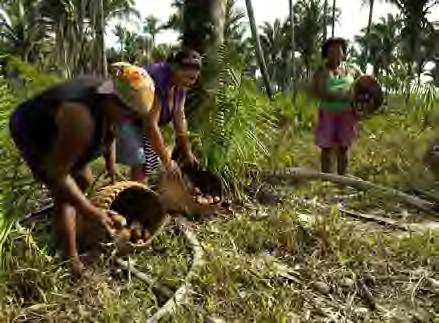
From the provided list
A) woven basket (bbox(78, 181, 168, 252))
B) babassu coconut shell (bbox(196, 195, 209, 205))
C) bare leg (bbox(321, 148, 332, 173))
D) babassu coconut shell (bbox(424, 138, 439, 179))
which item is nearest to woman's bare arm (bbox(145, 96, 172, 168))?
woven basket (bbox(78, 181, 168, 252))

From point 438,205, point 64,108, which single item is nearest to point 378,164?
point 438,205

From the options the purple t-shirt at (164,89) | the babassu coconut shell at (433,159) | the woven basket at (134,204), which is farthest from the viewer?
the babassu coconut shell at (433,159)

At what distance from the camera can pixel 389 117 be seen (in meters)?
7.87

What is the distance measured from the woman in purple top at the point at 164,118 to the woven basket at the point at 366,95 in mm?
1704

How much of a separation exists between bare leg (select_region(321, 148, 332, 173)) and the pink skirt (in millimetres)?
80

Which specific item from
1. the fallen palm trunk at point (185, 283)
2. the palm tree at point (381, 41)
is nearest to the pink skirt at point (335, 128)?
the fallen palm trunk at point (185, 283)

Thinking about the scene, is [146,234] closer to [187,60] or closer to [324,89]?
[187,60]

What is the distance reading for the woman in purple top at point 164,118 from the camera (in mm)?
3971

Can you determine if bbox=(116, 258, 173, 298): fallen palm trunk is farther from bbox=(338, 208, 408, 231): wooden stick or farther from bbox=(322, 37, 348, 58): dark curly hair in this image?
bbox=(322, 37, 348, 58): dark curly hair

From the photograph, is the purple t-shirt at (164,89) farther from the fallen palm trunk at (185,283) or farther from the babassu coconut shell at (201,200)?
the fallen palm trunk at (185,283)

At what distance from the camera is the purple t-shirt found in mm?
4160

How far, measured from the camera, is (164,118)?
172 inches

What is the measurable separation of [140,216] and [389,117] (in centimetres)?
489

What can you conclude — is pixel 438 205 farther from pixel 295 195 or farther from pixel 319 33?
pixel 319 33
